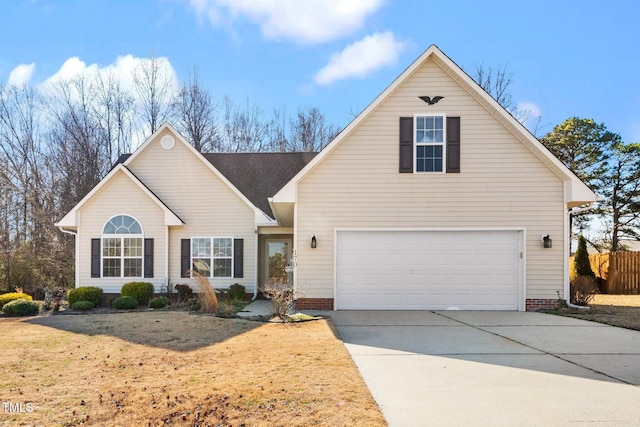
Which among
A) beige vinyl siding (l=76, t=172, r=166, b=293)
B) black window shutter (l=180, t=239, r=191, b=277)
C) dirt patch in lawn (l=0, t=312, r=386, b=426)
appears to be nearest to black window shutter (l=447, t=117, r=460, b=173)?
dirt patch in lawn (l=0, t=312, r=386, b=426)

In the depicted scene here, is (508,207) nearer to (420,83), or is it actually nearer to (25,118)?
(420,83)

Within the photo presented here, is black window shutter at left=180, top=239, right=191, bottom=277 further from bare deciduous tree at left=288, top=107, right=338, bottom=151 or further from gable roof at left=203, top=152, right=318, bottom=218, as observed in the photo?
bare deciduous tree at left=288, top=107, right=338, bottom=151

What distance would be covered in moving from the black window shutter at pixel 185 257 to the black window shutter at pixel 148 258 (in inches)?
38.8

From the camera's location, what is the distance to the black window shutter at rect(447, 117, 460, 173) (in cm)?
1238

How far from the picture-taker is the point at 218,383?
536 cm

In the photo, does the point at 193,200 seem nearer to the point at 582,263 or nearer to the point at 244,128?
the point at 244,128

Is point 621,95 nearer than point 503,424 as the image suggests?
No

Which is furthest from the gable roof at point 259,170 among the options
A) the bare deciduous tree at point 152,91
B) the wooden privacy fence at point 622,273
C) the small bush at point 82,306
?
the wooden privacy fence at point 622,273

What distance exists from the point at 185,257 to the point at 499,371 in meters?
12.2

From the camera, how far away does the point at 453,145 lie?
40.7ft

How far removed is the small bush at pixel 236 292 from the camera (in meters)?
15.4

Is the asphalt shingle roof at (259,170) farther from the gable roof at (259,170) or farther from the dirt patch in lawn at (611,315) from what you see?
the dirt patch in lawn at (611,315)

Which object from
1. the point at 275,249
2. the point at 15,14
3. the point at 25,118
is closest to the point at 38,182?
the point at 25,118

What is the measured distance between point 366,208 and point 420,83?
3.68 metres
